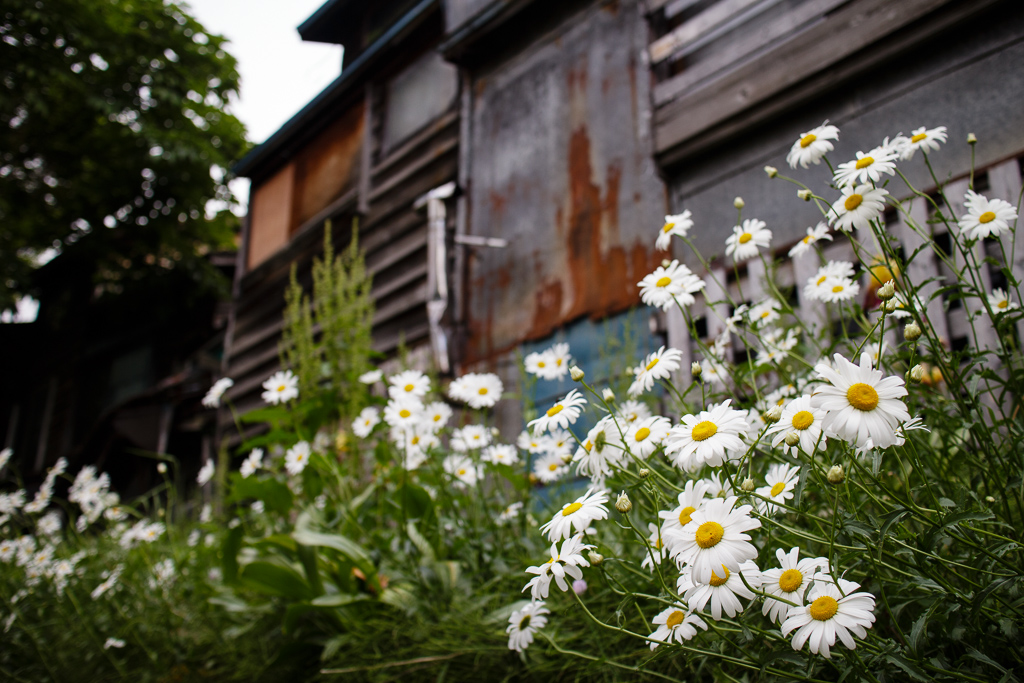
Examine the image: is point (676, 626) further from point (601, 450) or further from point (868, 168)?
point (868, 168)

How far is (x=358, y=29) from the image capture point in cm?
819

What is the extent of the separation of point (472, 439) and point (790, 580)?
4.24 feet

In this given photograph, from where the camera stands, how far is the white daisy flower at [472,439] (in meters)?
2.17

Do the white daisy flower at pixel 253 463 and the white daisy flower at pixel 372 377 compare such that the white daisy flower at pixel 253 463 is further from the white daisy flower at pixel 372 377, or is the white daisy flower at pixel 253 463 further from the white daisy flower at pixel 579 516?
the white daisy flower at pixel 579 516

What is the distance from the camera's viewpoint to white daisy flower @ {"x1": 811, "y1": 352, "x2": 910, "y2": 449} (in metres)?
0.85

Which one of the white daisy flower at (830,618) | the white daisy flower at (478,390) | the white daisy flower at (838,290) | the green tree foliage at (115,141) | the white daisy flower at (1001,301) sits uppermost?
the green tree foliage at (115,141)

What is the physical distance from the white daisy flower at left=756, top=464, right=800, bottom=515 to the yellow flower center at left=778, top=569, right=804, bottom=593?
9cm

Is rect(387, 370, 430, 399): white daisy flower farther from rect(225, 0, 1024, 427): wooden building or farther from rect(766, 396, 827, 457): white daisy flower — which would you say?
rect(225, 0, 1024, 427): wooden building

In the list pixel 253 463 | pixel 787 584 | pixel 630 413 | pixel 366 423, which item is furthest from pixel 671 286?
pixel 253 463

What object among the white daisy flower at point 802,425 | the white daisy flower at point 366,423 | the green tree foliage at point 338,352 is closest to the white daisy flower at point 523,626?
the white daisy flower at point 802,425

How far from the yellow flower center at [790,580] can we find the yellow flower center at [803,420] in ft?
0.71

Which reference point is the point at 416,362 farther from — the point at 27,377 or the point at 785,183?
the point at 27,377

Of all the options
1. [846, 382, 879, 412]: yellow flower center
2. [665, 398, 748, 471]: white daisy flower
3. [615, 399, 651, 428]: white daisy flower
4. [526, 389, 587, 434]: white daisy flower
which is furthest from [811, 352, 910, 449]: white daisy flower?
[615, 399, 651, 428]: white daisy flower

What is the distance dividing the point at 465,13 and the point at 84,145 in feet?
23.3
